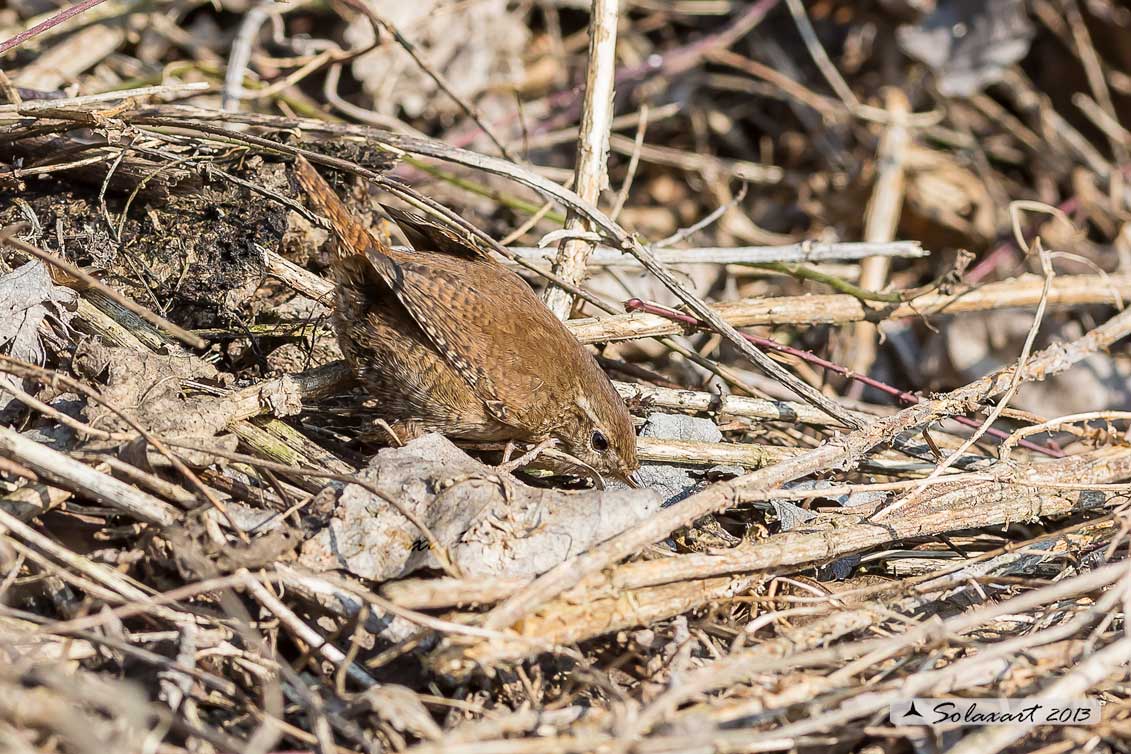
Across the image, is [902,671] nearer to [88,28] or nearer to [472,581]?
[472,581]

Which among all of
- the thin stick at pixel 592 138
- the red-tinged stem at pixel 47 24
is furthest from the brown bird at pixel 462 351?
the red-tinged stem at pixel 47 24

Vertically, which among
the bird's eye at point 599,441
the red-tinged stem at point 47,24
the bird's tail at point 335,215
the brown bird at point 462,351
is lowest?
the bird's eye at point 599,441

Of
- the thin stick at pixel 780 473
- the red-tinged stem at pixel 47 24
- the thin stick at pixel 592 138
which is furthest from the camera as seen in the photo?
the thin stick at pixel 592 138

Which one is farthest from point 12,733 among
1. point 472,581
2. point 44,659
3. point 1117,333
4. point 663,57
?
point 663,57

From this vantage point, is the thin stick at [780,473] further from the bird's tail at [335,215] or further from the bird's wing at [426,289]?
the bird's tail at [335,215]

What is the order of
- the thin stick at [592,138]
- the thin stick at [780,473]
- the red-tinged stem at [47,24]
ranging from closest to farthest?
the thin stick at [780,473] → the red-tinged stem at [47,24] → the thin stick at [592,138]

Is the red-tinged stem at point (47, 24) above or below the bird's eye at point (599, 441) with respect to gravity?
above

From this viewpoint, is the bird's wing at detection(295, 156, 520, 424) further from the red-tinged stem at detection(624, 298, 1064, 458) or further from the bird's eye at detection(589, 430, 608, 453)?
the red-tinged stem at detection(624, 298, 1064, 458)

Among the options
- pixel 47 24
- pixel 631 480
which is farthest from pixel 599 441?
pixel 47 24
